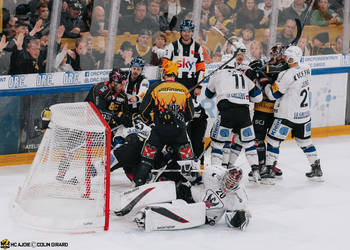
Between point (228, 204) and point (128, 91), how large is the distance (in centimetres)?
212

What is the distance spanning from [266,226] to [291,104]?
1662 mm

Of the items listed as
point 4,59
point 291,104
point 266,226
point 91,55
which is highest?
point 91,55

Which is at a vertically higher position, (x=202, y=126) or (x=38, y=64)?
(x=38, y=64)

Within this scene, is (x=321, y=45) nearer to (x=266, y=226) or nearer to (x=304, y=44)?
(x=304, y=44)

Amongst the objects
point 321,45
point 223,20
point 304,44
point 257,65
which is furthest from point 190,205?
point 321,45

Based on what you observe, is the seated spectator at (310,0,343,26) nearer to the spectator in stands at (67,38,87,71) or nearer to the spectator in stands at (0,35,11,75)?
the spectator in stands at (67,38,87,71)

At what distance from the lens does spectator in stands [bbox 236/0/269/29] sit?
8.48m

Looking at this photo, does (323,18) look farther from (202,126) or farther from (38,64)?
(38,64)

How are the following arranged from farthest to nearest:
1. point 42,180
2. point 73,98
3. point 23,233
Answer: point 73,98 → point 42,180 → point 23,233

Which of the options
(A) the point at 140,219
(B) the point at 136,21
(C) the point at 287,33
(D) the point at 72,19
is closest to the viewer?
(A) the point at 140,219

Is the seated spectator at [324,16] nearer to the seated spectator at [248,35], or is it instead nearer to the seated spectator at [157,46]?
the seated spectator at [248,35]

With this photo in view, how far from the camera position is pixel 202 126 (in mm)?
→ 7047

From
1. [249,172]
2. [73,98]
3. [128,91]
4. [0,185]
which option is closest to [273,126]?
[249,172]

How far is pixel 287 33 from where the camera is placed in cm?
884
